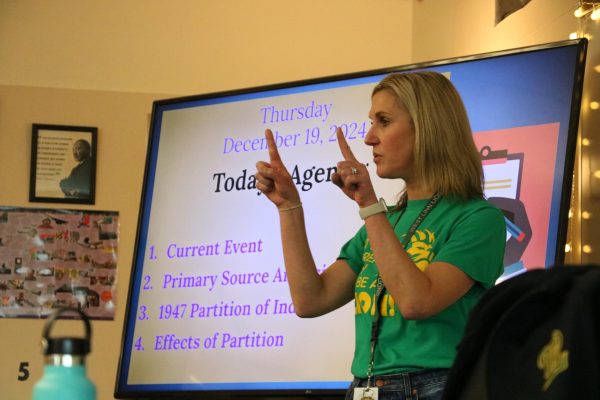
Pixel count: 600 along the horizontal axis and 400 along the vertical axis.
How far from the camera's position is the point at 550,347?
2.23 feet

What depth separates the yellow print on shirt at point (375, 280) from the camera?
177cm

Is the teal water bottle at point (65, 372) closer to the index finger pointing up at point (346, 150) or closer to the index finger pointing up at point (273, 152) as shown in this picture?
the index finger pointing up at point (346, 150)

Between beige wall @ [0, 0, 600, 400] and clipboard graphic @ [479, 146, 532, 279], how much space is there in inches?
60.1

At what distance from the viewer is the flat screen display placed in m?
2.81

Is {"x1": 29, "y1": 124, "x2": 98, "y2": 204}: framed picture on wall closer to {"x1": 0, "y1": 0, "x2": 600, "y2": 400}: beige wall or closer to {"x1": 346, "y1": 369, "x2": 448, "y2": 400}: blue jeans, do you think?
{"x1": 0, "y1": 0, "x2": 600, "y2": 400}: beige wall

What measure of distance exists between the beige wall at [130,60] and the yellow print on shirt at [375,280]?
2.60 m

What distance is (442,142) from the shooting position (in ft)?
6.07

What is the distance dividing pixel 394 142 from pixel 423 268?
0.28m

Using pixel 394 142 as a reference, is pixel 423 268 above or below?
below


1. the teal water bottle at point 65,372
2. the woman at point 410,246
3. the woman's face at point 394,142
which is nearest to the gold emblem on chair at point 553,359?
the teal water bottle at point 65,372

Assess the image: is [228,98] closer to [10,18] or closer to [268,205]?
[268,205]

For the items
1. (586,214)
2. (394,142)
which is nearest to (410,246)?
(394,142)

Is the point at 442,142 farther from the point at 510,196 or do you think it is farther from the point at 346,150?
the point at 510,196

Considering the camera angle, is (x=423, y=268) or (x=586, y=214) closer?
(x=423, y=268)
